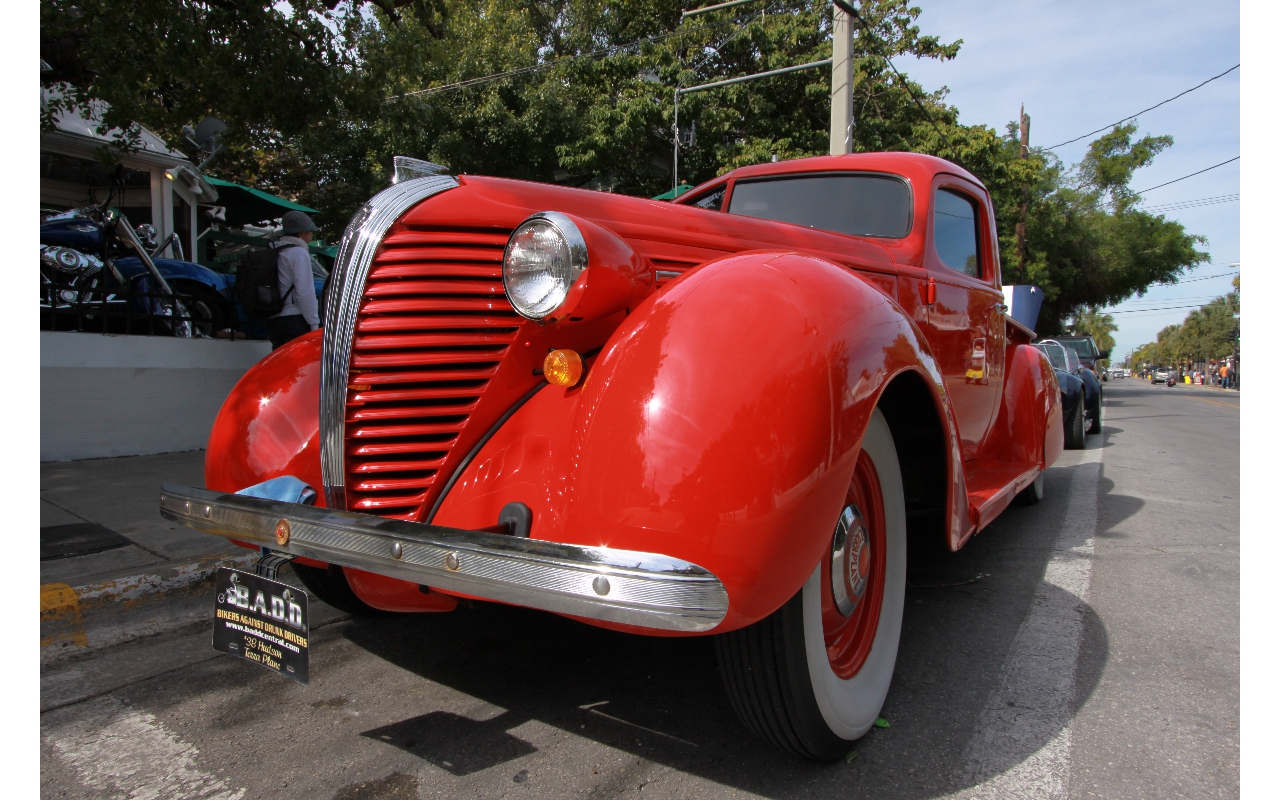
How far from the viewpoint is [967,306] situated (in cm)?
345

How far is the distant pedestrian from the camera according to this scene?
513 centimetres

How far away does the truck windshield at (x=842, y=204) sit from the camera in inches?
130

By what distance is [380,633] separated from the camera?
2766 mm

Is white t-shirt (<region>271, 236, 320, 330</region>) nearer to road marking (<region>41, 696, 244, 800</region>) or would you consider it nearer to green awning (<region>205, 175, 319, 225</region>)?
road marking (<region>41, 696, 244, 800</region>)

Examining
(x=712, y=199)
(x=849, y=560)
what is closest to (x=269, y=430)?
(x=849, y=560)

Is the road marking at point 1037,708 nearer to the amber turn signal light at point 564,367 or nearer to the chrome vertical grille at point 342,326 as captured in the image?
the amber turn signal light at point 564,367

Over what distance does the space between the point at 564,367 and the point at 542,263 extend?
0.25 meters

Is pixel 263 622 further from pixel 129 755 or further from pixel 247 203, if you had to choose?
pixel 247 203

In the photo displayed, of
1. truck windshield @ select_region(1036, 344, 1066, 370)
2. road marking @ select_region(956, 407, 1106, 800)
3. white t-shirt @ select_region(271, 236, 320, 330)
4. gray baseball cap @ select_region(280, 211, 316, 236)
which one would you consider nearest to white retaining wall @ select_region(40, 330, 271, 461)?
white t-shirt @ select_region(271, 236, 320, 330)

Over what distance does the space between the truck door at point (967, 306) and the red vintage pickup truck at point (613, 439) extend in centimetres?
76

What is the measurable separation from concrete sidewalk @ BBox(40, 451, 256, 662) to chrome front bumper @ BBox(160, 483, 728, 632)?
172 centimetres

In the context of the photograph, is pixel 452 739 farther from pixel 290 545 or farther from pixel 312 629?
pixel 312 629

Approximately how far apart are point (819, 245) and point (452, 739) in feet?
6.44

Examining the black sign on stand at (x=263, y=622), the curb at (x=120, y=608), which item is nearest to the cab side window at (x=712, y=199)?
the curb at (x=120, y=608)
